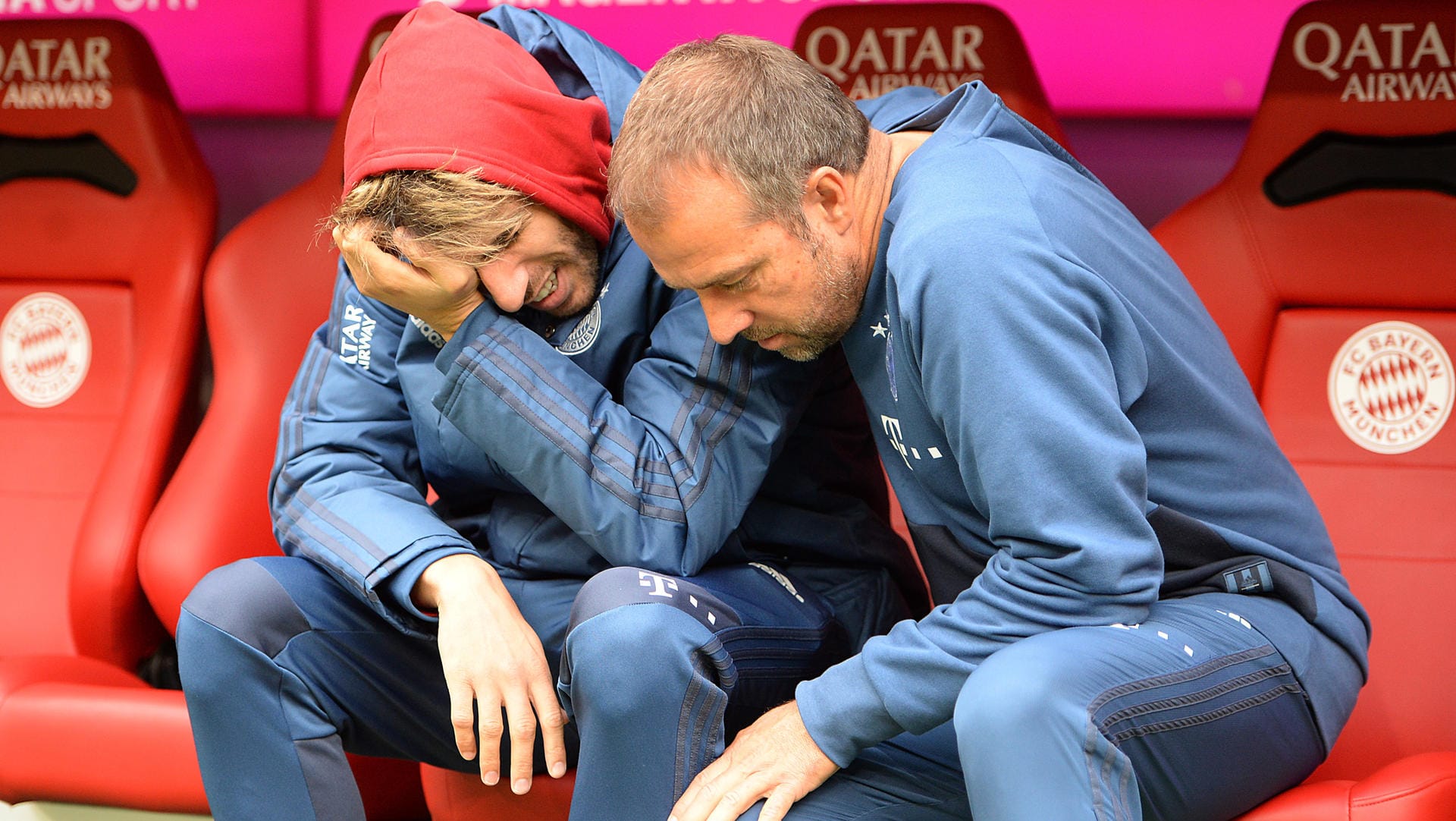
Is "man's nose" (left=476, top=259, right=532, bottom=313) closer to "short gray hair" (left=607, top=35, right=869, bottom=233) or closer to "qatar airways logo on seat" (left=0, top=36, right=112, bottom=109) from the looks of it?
"short gray hair" (left=607, top=35, right=869, bottom=233)

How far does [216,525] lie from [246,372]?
0.67 feet

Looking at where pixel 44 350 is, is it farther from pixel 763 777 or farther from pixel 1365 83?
pixel 1365 83

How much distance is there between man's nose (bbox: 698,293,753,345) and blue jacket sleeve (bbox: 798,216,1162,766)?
16 cm

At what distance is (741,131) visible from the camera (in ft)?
3.63

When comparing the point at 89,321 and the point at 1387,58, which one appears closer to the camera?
the point at 1387,58

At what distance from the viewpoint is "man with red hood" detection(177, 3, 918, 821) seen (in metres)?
1.20

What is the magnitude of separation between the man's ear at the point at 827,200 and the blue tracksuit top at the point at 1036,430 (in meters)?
0.04

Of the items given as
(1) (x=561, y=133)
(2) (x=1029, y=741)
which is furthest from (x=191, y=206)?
(2) (x=1029, y=741)

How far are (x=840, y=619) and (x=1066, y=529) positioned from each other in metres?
0.43

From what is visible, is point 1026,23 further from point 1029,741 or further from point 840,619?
point 1029,741

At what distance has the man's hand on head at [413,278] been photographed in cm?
127

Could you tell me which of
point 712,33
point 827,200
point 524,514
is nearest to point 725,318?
point 827,200

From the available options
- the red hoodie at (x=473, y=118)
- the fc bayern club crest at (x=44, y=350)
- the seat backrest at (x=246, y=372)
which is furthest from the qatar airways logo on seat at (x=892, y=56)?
the fc bayern club crest at (x=44, y=350)

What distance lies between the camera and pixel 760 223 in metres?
1.12
